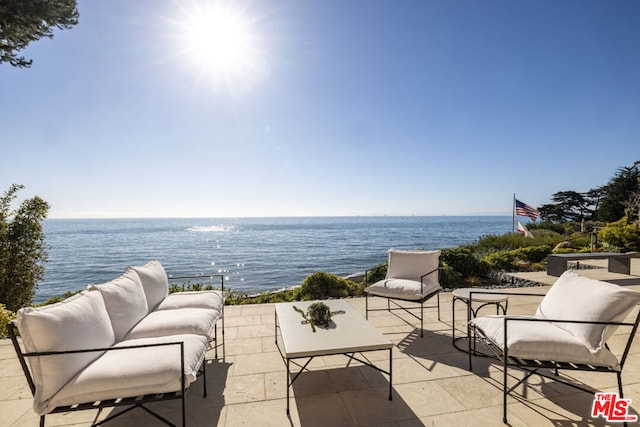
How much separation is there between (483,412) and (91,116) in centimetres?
872

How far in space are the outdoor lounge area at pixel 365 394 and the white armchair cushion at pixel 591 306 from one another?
578 millimetres

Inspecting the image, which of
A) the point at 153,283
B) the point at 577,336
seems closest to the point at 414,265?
the point at 577,336

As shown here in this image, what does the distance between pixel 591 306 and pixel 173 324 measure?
3270 mm

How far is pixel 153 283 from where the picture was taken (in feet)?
10.6

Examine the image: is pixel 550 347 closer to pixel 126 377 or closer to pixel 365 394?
pixel 365 394

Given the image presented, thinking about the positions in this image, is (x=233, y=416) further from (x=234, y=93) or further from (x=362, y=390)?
(x=234, y=93)

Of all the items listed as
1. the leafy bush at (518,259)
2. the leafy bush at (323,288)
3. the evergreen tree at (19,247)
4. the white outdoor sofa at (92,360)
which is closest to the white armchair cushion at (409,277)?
the leafy bush at (323,288)

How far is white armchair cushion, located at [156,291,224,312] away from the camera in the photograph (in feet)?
10.3

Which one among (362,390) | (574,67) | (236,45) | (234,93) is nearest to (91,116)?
(234,93)

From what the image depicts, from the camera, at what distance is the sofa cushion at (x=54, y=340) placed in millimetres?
1589

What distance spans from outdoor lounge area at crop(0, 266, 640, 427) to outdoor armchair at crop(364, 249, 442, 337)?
0.61 meters

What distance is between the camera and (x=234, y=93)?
20.6 ft

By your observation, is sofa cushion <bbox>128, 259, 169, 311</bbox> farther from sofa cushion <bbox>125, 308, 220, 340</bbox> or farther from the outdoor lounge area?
the outdoor lounge area

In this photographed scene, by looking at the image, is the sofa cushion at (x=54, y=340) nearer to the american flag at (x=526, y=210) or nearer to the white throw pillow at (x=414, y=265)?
the white throw pillow at (x=414, y=265)
